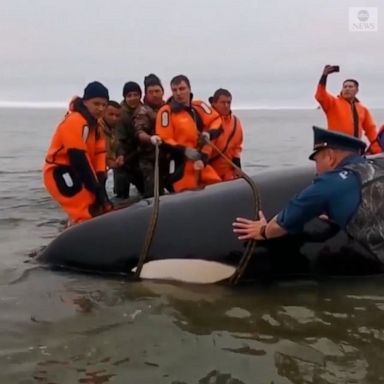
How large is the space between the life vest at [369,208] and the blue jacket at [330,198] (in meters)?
0.07

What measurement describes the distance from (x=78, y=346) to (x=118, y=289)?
1716mm

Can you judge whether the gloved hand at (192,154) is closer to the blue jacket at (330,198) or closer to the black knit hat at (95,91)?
the black knit hat at (95,91)

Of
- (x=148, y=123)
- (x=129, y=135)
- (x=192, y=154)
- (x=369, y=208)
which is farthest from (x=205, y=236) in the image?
(x=129, y=135)

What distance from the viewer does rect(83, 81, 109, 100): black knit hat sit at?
9930 millimetres

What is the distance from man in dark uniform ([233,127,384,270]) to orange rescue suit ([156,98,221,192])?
458cm

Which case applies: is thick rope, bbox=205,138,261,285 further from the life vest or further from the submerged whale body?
the life vest

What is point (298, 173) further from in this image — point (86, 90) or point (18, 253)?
point (18, 253)

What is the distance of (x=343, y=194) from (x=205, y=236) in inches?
73.3

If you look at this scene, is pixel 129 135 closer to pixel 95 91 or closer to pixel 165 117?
pixel 165 117

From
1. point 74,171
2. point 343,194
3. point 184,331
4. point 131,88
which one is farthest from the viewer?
point 131,88

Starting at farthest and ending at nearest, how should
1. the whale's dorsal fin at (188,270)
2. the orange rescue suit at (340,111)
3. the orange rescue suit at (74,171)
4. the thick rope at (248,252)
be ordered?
the orange rescue suit at (340,111), the orange rescue suit at (74,171), the whale's dorsal fin at (188,270), the thick rope at (248,252)

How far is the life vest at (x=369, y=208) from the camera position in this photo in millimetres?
7230

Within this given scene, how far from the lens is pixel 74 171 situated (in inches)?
398

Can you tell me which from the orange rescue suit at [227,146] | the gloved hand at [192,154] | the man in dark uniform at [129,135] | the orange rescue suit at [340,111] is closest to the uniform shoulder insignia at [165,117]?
the gloved hand at [192,154]
